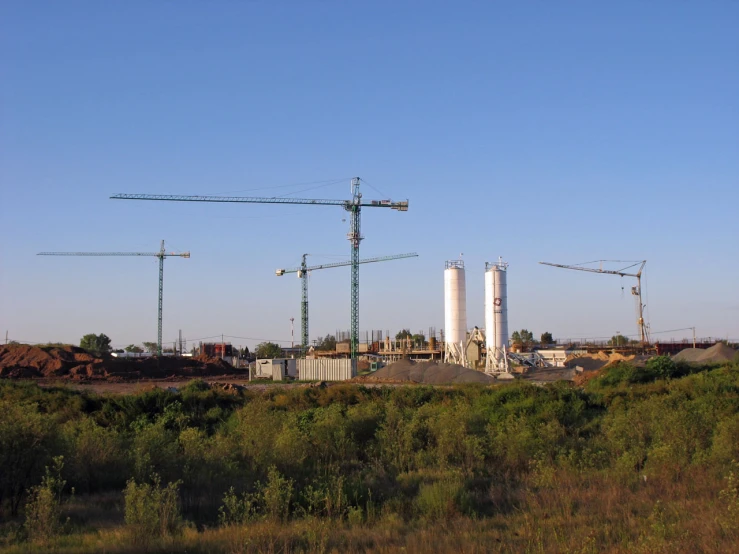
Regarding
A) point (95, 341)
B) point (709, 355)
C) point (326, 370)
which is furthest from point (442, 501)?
point (95, 341)

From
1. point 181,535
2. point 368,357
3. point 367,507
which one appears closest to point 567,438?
point 367,507

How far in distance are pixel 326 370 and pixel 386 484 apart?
49.9 metres

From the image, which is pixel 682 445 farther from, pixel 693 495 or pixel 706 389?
pixel 706 389

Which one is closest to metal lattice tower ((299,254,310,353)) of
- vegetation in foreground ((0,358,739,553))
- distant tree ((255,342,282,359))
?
distant tree ((255,342,282,359))

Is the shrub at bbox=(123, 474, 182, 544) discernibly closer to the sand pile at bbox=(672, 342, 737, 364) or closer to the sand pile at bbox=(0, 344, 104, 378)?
the sand pile at bbox=(672, 342, 737, 364)

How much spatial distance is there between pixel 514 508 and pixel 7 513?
28.4 feet

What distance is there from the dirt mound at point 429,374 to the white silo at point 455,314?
17.3 ft

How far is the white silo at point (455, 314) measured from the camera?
59844mm

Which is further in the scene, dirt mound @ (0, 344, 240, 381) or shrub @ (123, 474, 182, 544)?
dirt mound @ (0, 344, 240, 381)

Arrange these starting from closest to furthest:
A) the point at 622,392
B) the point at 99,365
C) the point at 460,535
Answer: the point at 460,535 < the point at 622,392 < the point at 99,365

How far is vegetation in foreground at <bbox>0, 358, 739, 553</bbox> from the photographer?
9.84 metres

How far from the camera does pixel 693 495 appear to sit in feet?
40.8

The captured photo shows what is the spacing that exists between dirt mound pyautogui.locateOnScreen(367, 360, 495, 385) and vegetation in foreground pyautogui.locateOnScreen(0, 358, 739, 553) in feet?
83.8

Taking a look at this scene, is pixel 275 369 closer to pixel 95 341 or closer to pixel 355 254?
pixel 355 254
